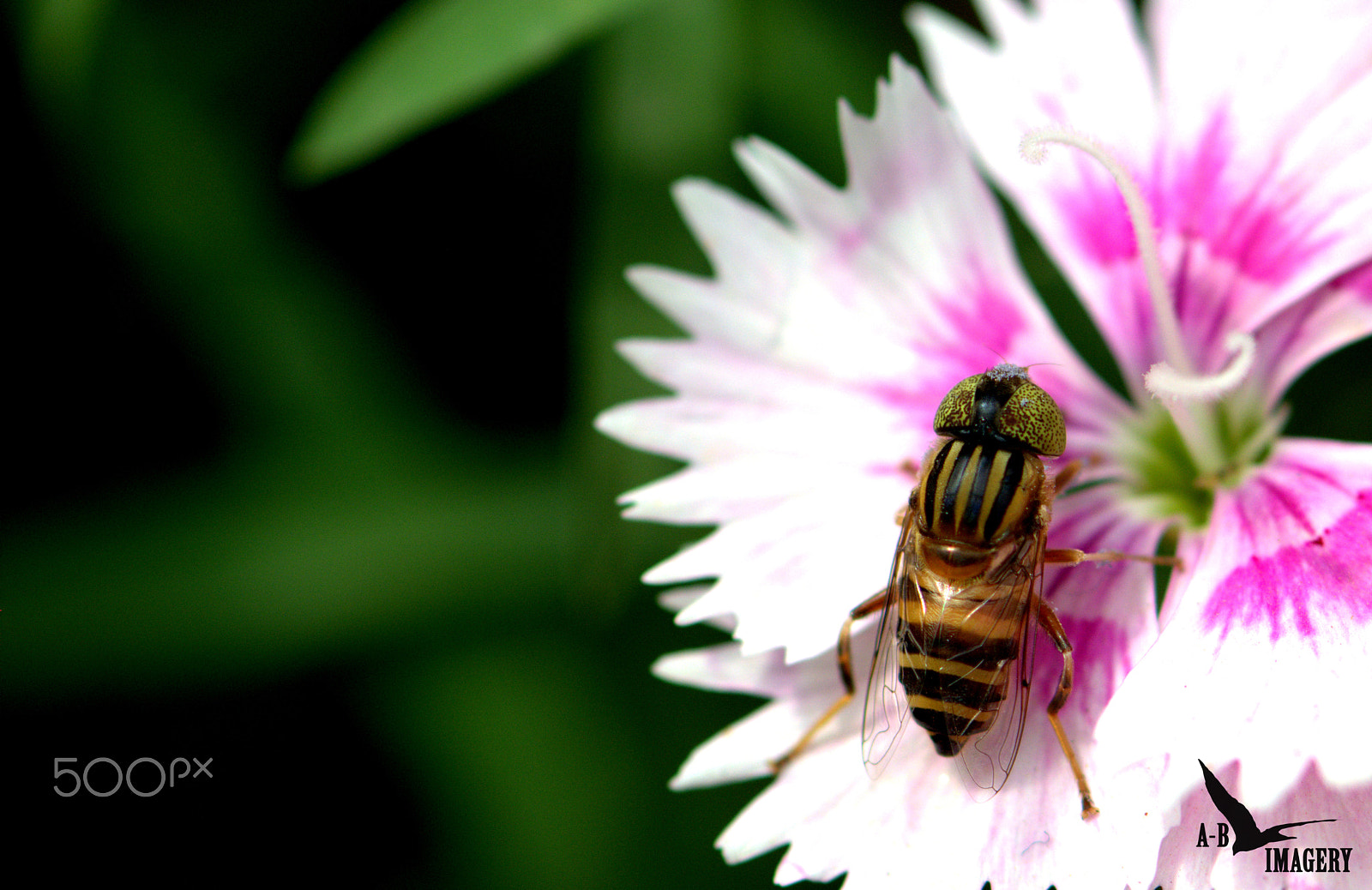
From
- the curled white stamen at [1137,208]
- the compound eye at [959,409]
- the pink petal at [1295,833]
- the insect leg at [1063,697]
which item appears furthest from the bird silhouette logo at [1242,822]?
the curled white stamen at [1137,208]

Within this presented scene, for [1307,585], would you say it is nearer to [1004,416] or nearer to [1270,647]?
[1270,647]

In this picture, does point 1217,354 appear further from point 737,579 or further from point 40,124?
point 40,124

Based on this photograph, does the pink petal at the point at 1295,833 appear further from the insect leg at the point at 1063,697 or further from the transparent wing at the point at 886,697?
the transparent wing at the point at 886,697

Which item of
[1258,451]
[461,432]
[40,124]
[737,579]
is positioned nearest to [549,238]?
[461,432]

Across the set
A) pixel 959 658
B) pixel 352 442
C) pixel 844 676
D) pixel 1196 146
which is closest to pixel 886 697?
pixel 844 676

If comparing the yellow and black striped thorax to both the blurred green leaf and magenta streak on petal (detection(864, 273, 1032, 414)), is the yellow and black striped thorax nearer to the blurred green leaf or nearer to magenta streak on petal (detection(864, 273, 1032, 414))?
magenta streak on petal (detection(864, 273, 1032, 414))

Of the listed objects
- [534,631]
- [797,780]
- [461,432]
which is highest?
[461,432]
